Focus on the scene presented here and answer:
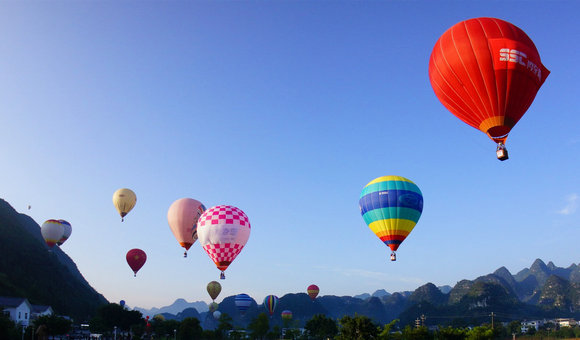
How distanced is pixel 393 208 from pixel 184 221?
2271 cm

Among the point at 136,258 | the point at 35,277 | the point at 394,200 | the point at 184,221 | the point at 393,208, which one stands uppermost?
the point at 394,200

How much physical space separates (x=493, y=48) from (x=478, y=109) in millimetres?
3184

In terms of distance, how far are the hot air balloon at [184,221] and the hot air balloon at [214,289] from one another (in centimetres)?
5577

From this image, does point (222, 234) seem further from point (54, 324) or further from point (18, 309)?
point (18, 309)

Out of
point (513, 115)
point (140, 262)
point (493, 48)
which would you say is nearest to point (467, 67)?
point (493, 48)

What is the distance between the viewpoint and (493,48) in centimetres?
2447

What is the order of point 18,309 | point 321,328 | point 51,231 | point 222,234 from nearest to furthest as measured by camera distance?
1. point 222,234
2. point 18,309
3. point 51,231
4. point 321,328

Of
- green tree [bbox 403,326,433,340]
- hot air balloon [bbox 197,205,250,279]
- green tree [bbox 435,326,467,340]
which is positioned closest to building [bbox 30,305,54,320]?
hot air balloon [bbox 197,205,250,279]

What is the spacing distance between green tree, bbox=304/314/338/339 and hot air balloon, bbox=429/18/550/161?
71.7 meters

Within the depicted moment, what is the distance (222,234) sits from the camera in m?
41.8

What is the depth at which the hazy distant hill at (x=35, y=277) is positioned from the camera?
119688 mm

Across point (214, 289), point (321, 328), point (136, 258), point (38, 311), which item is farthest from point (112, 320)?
point (321, 328)

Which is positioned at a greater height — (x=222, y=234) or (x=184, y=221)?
(x=184, y=221)

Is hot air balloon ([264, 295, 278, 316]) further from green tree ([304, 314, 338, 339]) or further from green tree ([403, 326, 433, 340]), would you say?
green tree ([403, 326, 433, 340])
